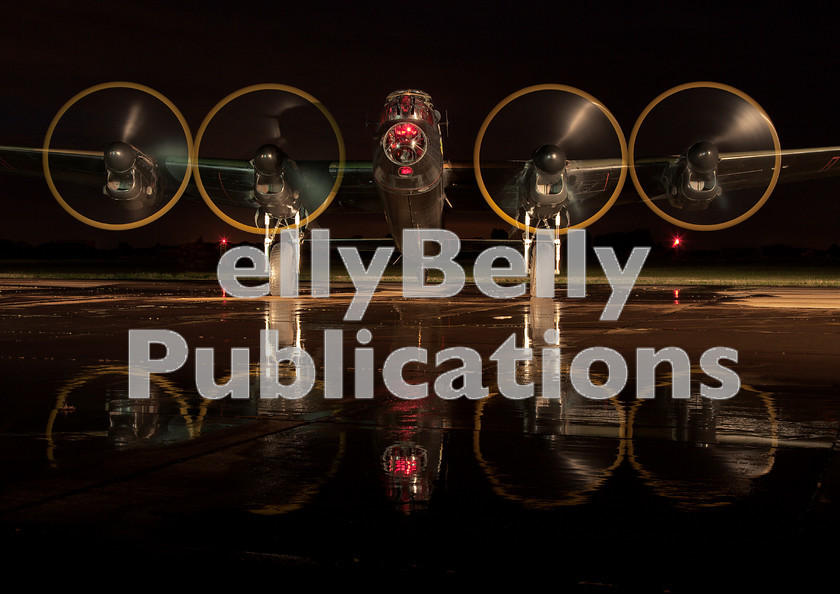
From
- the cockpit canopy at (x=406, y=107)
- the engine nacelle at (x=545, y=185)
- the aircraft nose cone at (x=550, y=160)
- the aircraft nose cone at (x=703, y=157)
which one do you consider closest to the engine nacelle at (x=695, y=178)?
the aircraft nose cone at (x=703, y=157)

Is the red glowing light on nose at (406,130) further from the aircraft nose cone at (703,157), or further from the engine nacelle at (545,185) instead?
the aircraft nose cone at (703,157)

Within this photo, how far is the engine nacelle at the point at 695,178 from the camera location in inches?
989

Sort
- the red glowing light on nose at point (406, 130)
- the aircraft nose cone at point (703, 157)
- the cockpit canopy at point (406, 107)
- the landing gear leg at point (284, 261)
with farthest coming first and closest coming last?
1. the landing gear leg at point (284, 261)
2. the aircraft nose cone at point (703, 157)
3. the cockpit canopy at point (406, 107)
4. the red glowing light on nose at point (406, 130)

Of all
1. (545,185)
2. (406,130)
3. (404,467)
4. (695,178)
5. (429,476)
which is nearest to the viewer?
(429,476)

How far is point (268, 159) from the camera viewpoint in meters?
25.5

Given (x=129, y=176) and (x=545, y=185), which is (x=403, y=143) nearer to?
(x=545, y=185)

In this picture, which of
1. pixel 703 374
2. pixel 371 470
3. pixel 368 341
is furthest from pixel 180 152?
pixel 371 470

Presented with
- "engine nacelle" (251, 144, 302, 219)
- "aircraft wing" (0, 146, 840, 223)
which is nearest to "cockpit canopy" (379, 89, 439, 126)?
"aircraft wing" (0, 146, 840, 223)

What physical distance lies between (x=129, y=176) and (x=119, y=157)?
93 centimetres

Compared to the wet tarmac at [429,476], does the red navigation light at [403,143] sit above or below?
above

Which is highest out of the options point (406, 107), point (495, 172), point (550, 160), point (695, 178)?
point (406, 107)

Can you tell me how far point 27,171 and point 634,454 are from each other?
28.2 meters

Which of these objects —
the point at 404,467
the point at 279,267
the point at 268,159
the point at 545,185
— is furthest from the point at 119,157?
the point at 404,467

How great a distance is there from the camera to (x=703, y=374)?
9.49 meters
